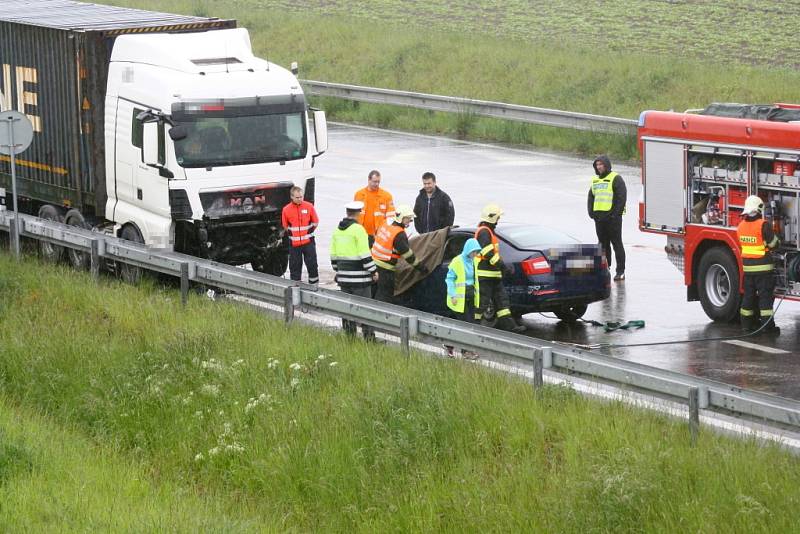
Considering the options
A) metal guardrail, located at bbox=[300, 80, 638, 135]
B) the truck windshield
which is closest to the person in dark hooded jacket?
the truck windshield

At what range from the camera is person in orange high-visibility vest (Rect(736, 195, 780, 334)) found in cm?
1656

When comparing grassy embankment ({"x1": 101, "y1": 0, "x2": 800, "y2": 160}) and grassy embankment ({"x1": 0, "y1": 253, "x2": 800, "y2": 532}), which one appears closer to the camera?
grassy embankment ({"x1": 0, "y1": 253, "x2": 800, "y2": 532})

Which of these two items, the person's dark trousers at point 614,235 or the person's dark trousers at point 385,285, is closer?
the person's dark trousers at point 385,285

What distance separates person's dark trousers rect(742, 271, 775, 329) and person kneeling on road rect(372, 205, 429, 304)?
3575 mm

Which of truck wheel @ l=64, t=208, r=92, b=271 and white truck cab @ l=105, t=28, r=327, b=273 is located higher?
white truck cab @ l=105, t=28, r=327, b=273

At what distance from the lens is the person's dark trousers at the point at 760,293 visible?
54.7 ft

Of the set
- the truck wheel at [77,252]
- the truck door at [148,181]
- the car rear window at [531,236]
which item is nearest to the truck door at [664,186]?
the car rear window at [531,236]

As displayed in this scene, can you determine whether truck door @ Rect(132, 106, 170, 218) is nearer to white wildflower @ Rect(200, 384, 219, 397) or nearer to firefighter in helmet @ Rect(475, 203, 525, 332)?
firefighter in helmet @ Rect(475, 203, 525, 332)

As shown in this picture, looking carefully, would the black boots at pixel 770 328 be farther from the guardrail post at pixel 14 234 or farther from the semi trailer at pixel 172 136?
the guardrail post at pixel 14 234

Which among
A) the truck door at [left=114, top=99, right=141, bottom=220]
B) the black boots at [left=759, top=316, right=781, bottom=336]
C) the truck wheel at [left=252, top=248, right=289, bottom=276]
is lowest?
the black boots at [left=759, top=316, right=781, bottom=336]

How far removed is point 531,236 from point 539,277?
0.79m

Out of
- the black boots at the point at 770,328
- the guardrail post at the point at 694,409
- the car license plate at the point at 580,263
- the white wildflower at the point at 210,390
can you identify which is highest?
the car license plate at the point at 580,263

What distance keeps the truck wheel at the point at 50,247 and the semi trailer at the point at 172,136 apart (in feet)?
0.11

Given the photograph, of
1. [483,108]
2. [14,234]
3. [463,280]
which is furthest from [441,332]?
[483,108]
